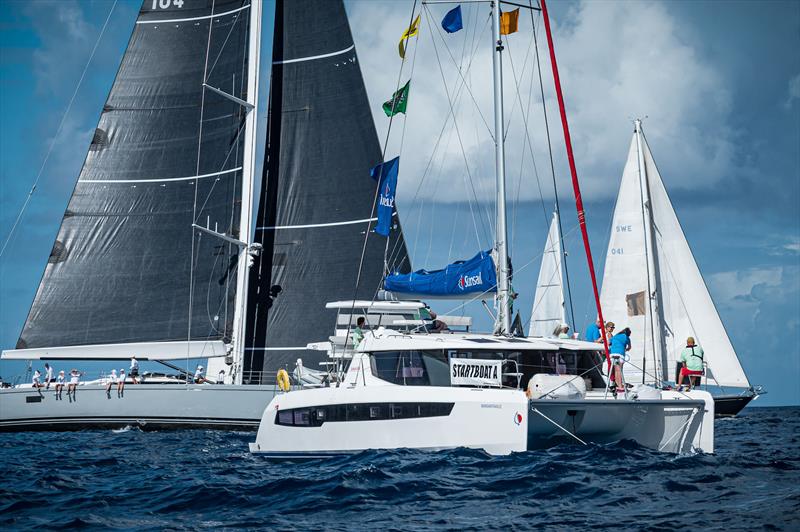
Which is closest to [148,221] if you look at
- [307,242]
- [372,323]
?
[307,242]

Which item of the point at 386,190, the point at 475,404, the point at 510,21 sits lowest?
the point at 475,404

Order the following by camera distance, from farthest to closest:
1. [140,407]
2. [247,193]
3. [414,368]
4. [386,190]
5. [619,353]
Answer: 1. [247,193]
2. [140,407]
3. [386,190]
4. [619,353]
5. [414,368]

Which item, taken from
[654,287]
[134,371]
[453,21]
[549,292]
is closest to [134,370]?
[134,371]

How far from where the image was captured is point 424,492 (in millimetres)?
9320

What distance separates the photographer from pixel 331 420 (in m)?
12.3

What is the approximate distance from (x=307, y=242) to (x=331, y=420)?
11.6 metres

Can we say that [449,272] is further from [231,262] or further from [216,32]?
[216,32]

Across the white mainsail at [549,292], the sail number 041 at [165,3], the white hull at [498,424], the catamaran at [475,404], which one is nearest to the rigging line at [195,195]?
the sail number 041 at [165,3]

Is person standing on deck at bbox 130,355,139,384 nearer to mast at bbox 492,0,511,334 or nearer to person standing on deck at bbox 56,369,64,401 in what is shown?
person standing on deck at bbox 56,369,64,401

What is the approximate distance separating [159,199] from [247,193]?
8.72 feet

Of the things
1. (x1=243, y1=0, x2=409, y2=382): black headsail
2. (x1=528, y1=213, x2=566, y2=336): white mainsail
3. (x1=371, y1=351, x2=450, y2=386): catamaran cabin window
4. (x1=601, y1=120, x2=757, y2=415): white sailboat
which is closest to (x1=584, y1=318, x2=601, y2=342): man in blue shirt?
(x1=371, y1=351, x2=450, y2=386): catamaran cabin window

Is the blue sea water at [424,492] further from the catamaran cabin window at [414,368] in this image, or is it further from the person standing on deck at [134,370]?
the person standing on deck at [134,370]

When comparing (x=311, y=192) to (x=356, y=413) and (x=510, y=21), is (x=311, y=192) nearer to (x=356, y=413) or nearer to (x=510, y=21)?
(x=510, y=21)

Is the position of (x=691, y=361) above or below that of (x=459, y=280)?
below
